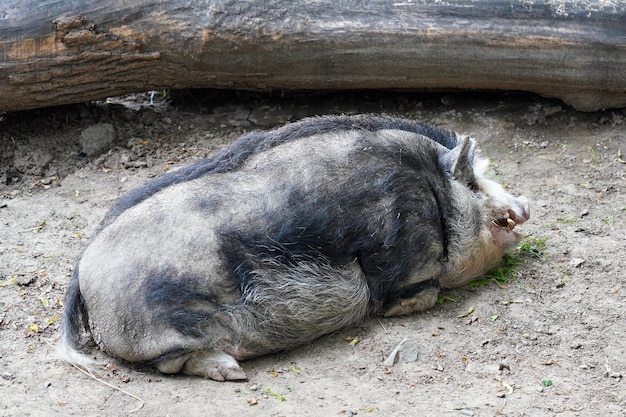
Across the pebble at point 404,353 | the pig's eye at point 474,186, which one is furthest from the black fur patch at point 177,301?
the pig's eye at point 474,186

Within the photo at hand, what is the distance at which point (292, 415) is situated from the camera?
436cm

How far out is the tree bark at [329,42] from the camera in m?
6.73

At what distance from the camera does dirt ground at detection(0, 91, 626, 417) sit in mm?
4508

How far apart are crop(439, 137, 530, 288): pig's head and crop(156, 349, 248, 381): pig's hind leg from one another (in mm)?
1452

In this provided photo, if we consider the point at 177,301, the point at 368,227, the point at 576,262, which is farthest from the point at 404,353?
the point at 576,262

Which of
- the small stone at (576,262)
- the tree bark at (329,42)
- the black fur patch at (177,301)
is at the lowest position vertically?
the small stone at (576,262)

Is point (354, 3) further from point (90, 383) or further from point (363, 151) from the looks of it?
point (90, 383)

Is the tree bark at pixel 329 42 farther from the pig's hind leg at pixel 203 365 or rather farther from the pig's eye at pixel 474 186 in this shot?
the pig's hind leg at pixel 203 365

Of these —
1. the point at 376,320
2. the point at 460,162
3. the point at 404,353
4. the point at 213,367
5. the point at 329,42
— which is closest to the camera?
the point at 213,367

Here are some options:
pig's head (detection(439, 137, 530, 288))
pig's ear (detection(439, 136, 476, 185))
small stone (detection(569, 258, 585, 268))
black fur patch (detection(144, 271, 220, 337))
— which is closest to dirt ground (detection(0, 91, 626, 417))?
small stone (detection(569, 258, 585, 268))

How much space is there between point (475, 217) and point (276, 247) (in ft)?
4.37

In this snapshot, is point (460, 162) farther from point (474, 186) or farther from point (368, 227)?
point (368, 227)

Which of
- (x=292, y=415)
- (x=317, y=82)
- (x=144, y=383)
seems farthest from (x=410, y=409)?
(x=317, y=82)

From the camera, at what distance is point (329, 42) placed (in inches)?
269
